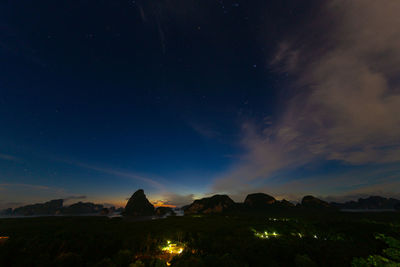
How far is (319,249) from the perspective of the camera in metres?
23.6

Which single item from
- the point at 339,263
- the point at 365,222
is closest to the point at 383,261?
the point at 339,263

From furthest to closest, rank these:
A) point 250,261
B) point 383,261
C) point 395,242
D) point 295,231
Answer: point 295,231 → point 250,261 → point 395,242 → point 383,261

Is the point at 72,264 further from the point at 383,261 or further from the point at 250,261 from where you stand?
the point at 383,261

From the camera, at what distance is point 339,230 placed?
180 feet

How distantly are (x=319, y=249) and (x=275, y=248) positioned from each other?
680 cm

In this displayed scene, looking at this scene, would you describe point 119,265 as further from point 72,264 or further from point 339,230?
point 339,230

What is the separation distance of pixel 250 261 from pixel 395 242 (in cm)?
1201

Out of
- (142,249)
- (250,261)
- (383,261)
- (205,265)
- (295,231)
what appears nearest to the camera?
(383,261)

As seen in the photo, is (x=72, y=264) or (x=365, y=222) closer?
(x=72, y=264)

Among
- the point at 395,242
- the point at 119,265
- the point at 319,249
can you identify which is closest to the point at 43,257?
the point at 119,265

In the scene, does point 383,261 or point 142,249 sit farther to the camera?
point 142,249

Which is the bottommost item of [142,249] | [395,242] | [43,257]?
[142,249]

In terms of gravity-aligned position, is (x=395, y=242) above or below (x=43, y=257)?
above

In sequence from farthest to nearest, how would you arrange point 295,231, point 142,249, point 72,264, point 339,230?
point 339,230 < point 295,231 < point 142,249 < point 72,264
